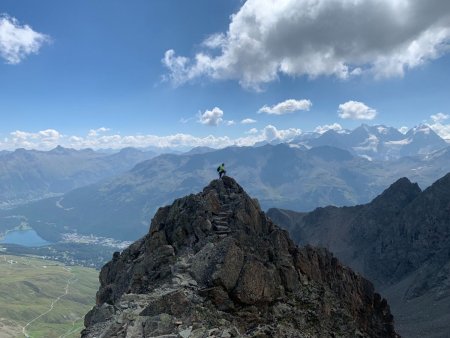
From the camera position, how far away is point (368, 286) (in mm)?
96500

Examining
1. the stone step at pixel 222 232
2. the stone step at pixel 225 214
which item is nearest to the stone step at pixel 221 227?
the stone step at pixel 222 232

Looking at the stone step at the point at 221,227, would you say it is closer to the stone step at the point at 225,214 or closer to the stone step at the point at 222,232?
the stone step at the point at 222,232

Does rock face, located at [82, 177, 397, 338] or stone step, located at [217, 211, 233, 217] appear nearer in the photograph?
rock face, located at [82, 177, 397, 338]

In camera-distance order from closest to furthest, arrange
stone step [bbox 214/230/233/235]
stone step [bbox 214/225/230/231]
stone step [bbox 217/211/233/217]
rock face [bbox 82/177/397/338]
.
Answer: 1. rock face [bbox 82/177/397/338]
2. stone step [bbox 214/230/233/235]
3. stone step [bbox 214/225/230/231]
4. stone step [bbox 217/211/233/217]

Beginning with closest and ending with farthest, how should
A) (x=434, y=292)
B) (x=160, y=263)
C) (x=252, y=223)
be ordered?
(x=160, y=263) < (x=252, y=223) < (x=434, y=292)

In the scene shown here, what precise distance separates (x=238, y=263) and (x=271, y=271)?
6.45 m

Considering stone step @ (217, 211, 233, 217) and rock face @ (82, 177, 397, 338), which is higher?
stone step @ (217, 211, 233, 217)

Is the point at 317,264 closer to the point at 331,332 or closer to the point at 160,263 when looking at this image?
the point at 331,332

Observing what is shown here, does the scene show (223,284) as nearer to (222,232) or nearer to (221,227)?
(222,232)

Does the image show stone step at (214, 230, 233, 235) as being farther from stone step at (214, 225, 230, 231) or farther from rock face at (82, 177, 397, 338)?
stone step at (214, 225, 230, 231)

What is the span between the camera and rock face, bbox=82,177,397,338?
143 ft

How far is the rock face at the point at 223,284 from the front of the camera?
43719 millimetres

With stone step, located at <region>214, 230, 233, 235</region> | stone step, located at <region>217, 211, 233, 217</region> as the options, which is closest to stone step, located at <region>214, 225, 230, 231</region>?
stone step, located at <region>214, 230, 233, 235</region>

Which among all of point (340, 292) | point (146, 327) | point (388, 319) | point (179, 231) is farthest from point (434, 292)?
point (146, 327)
